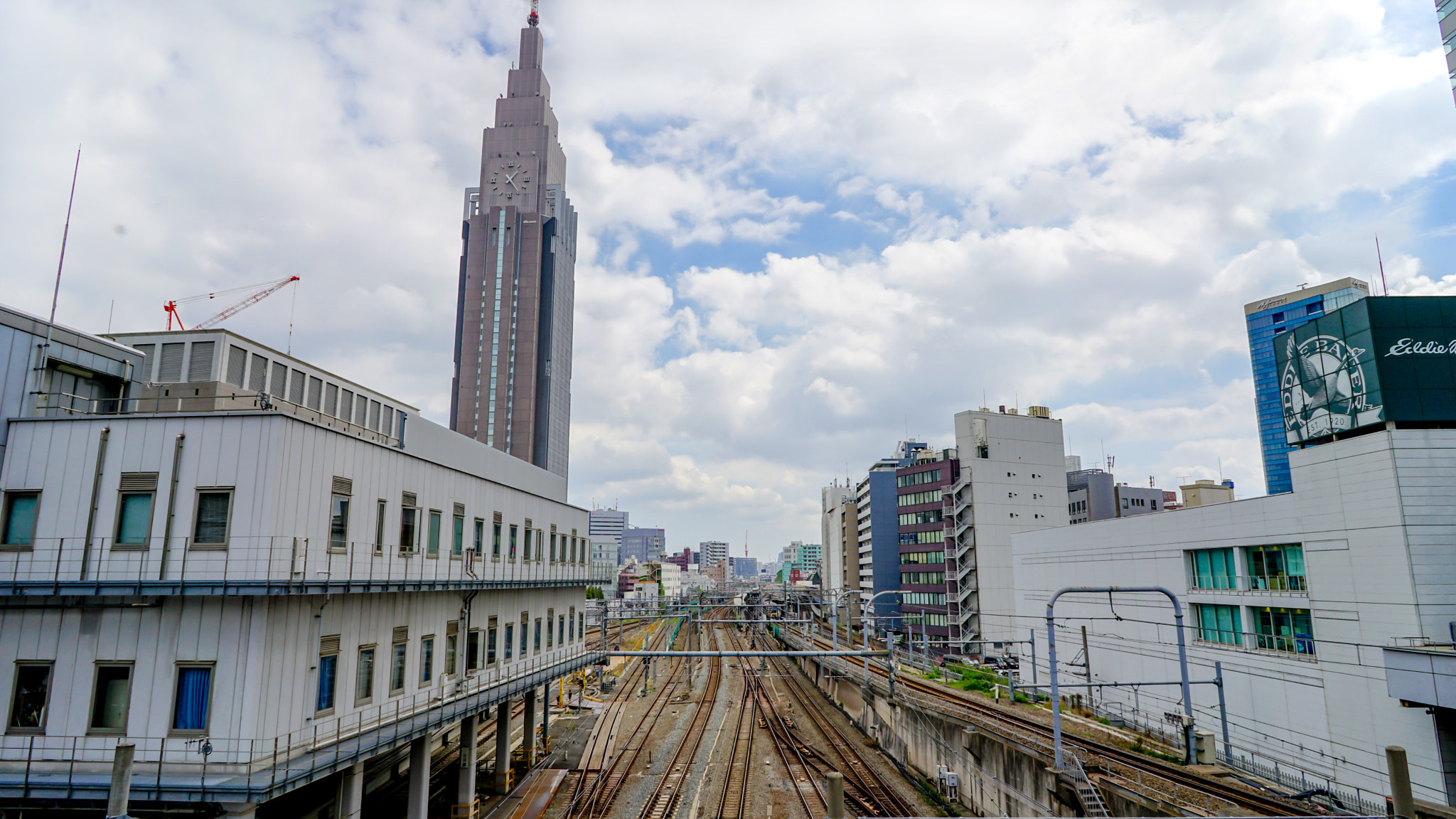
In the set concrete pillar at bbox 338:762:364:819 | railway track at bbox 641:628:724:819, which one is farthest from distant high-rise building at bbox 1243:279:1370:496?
concrete pillar at bbox 338:762:364:819

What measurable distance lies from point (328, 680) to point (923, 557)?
258ft

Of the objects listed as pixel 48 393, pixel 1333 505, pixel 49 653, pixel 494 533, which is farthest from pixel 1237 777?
pixel 48 393

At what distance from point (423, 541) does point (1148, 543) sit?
3640cm

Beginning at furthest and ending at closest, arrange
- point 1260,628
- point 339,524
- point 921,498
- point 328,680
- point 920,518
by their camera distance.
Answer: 1. point 921,498
2. point 920,518
3. point 1260,628
4. point 339,524
5. point 328,680

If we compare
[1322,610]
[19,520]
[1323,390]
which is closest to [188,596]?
[19,520]

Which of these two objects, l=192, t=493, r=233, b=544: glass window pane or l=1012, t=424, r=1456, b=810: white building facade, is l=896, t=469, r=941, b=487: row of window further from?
l=192, t=493, r=233, b=544: glass window pane

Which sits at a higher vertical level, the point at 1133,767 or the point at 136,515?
the point at 136,515

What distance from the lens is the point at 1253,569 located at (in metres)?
33.3

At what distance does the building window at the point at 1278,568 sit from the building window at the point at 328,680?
115 feet

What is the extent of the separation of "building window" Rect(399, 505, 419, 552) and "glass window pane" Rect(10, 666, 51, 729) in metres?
7.89

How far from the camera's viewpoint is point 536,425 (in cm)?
14500

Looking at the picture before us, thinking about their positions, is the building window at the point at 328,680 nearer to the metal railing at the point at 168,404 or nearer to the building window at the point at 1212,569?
the metal railing at the point at 168,404

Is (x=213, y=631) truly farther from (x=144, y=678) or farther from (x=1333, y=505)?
(x=1333, y=505)

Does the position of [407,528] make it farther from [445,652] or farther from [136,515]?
[136,515]
